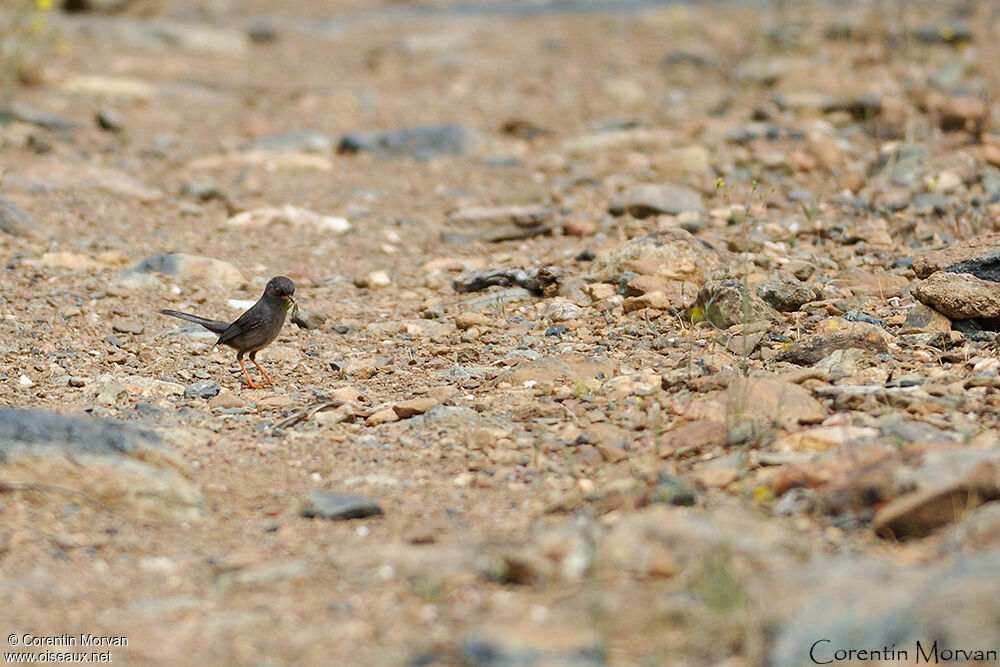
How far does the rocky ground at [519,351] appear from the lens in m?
3.05

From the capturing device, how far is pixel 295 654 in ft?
9.47

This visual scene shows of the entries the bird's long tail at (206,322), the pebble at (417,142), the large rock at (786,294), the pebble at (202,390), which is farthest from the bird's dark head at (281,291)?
the pebble at (417,142)

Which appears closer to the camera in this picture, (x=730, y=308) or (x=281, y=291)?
(x=730, y=308)

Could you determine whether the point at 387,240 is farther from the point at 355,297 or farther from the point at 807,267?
the point at 807,267

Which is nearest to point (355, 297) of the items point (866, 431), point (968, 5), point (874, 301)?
point (874, 301)

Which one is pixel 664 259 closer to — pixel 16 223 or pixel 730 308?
pixel 730 308

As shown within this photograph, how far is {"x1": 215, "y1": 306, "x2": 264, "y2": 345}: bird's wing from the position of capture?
558cm

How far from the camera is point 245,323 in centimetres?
559

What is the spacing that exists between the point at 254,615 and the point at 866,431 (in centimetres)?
238

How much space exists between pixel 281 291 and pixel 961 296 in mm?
3440

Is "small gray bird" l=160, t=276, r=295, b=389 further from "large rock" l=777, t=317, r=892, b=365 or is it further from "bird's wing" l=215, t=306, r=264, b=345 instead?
"large rock" l=777, t=317, r=892, b=365

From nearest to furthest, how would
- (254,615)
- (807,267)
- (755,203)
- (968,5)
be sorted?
(254,615), (807,267), (755,203), (968,5)

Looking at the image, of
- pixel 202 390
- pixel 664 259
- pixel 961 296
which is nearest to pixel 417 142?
pixel 664 259

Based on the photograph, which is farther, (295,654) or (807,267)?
(807,267)
